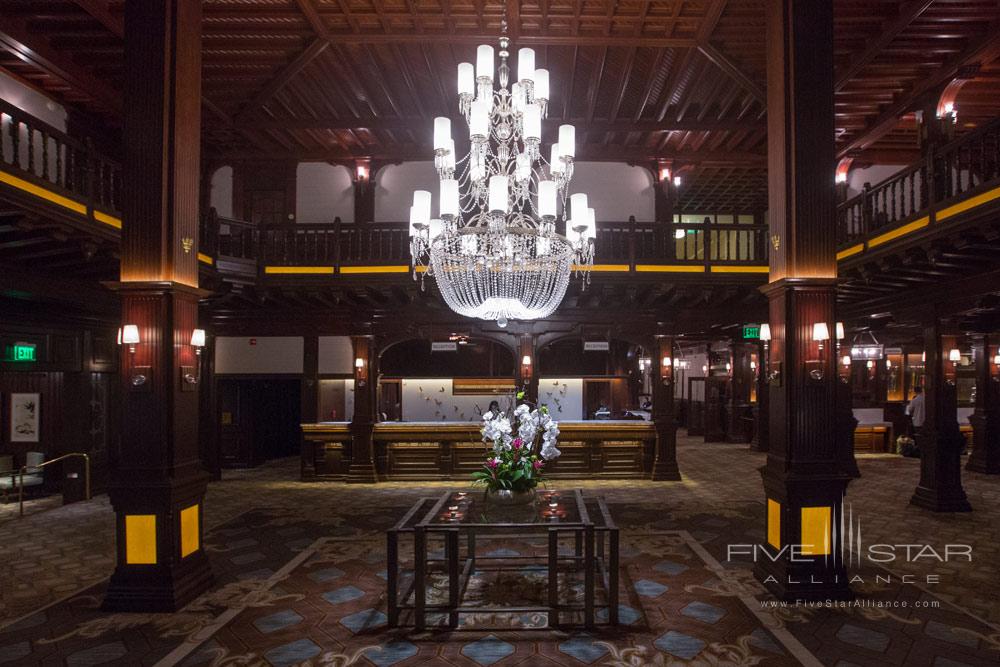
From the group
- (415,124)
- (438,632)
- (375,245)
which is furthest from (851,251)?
(438,632)

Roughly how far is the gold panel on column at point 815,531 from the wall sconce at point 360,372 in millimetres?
7919

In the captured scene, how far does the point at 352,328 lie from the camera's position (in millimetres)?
11203

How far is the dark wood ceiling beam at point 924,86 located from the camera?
7020mm

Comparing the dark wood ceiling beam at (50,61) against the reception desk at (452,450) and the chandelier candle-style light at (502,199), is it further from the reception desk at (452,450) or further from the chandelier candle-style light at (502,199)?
the reception desk at (452,450)

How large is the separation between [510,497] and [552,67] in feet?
21.4

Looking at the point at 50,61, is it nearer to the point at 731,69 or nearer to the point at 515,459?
the point at 515,459

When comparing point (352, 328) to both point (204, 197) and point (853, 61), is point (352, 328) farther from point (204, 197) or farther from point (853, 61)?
point (853, 61)

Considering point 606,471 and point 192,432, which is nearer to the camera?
point 192,432

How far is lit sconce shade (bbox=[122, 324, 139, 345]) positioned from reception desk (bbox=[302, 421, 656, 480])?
242 inches

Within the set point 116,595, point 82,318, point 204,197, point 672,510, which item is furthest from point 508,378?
point 116,595

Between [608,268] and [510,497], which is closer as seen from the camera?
[510,497]

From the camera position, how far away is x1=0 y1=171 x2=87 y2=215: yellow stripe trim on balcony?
5047 mm

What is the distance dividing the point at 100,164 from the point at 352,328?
5137 mm

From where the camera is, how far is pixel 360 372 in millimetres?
11000
